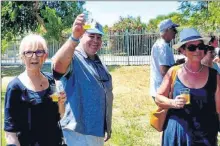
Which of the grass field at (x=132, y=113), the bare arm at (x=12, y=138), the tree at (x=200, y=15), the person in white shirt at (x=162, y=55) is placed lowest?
the grass field at (x=132, y=113)

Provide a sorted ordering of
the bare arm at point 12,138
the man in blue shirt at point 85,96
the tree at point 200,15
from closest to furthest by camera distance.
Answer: the bare arm at point 12,138
the man in blue shirt at point 85,96
the tree at point 200,15

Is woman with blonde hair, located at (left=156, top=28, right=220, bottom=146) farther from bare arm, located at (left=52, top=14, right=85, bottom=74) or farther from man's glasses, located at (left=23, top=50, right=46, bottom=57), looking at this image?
man's glasses, located at (left=23, top=50, right=46, bottom=57)

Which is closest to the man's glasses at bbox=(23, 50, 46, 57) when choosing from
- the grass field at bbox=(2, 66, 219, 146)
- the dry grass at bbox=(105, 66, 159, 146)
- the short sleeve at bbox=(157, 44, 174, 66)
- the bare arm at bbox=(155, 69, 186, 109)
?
the bare arm at bbox=(155, 69, 186, 109)

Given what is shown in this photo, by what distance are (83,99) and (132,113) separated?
225 inches

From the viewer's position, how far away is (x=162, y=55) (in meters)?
5.23

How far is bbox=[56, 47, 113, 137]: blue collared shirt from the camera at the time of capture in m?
3.30

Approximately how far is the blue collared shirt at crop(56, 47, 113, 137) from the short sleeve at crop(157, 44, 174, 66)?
1945 mm

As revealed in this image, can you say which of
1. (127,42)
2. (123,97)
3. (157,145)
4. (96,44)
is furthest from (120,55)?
(96,44)

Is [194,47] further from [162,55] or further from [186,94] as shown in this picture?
[162,55]

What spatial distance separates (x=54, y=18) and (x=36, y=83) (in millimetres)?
20529

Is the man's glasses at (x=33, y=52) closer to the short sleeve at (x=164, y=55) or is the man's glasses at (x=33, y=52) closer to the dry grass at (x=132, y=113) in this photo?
the short sleeve at (x=164, y=55)

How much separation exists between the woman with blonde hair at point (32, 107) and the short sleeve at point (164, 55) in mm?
2368

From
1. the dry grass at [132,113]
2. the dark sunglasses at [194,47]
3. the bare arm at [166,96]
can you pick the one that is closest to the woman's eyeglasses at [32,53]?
the bare arm at [166,96]

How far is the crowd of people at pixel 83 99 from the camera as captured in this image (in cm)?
292
